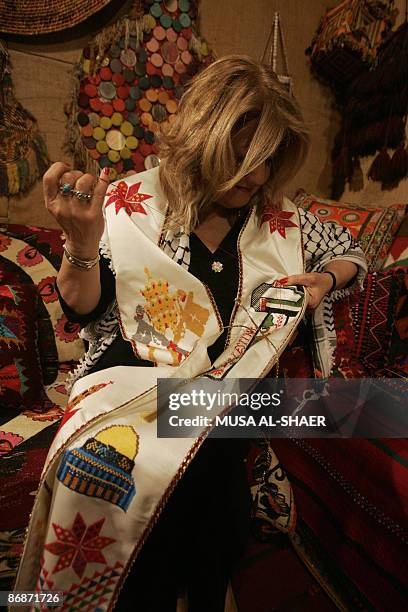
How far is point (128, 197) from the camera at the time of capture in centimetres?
94

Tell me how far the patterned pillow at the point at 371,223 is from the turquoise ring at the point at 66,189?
1.08 metres

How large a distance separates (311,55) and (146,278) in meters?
1.48

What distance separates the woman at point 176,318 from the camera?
2.03ft

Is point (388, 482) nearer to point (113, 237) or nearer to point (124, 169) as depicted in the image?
point (113, 237)

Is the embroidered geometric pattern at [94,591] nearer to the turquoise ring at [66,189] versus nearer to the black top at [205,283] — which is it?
the black top at [205,283]

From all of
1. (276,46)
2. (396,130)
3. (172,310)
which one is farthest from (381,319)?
(276,46)

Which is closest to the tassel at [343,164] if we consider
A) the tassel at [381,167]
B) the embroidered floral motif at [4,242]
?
the tassel at [381,167]

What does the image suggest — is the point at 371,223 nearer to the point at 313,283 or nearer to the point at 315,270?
the point at 315,270

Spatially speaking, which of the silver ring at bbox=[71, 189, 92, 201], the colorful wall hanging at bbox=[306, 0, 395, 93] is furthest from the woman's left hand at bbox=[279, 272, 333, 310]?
the colorful wall hanging at bbox=[306, 0, 395, 93]

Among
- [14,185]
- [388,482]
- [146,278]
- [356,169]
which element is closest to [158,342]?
[146,278]

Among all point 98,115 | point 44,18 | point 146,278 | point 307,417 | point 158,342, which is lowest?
point 307,417

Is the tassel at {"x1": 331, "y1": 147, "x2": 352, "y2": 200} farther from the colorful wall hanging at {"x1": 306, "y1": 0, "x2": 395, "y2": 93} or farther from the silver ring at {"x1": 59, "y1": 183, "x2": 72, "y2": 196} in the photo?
the silver ring at {"x1": 59, "y1": 183, "x2": 72, "y2": 196}

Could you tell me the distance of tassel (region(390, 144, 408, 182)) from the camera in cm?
157

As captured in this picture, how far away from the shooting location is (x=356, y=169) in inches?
71.4
